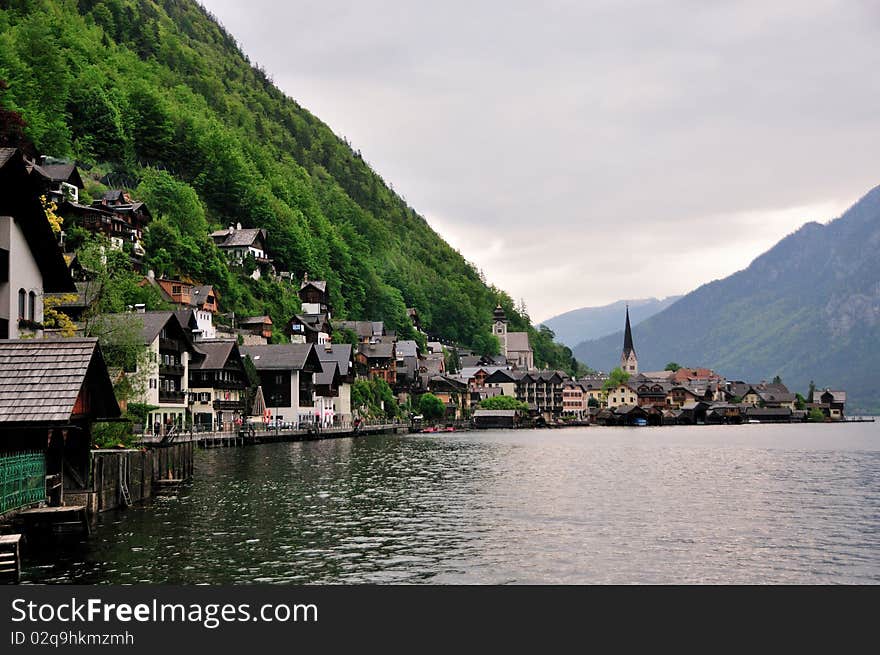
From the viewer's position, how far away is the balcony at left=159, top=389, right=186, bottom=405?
97.6 metres

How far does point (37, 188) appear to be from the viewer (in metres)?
40.6

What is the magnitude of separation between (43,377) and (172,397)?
71649 millimetres

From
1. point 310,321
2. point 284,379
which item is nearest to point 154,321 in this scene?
point 284,379

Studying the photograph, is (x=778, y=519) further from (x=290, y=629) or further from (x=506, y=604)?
(x=290, y=629)

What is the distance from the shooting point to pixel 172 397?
328ft

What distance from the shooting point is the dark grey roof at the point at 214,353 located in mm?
109062

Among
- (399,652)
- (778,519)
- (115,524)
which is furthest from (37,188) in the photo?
(778,519)

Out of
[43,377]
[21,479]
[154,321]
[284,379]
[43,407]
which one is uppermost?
[154,321]

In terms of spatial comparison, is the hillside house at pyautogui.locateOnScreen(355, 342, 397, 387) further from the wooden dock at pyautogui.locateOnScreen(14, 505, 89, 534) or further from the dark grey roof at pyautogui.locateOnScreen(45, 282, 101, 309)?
the wooden dock at pyautogui.locateOnScreen(14, 505, 89, 534)

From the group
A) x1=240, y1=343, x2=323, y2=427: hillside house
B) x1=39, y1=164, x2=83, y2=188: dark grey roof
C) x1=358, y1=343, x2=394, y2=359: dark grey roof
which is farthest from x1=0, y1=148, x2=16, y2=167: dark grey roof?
x1=358, y1=343, x2=394, y2=359: dark grey roof

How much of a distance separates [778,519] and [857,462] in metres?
50.8

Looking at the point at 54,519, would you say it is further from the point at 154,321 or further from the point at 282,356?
the point at 282,356

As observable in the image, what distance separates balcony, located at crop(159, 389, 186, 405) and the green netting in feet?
219

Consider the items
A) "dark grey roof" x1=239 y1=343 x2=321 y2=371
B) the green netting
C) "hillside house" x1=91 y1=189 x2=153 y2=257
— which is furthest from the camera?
"dark grey roof" x1=239 y1=343 x2=321 y2=371
